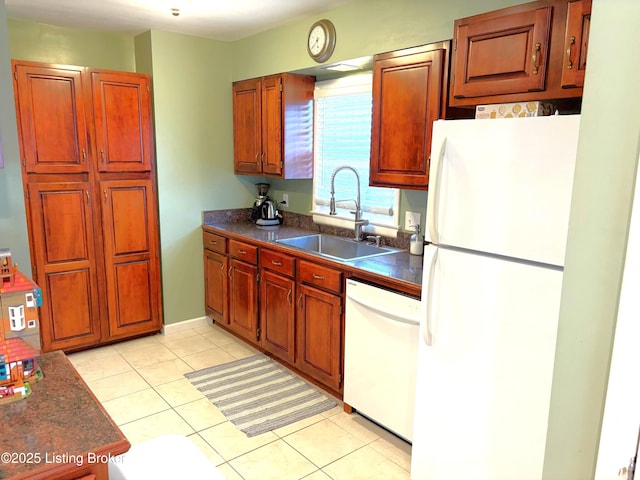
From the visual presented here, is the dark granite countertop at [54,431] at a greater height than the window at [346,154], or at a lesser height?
lesser

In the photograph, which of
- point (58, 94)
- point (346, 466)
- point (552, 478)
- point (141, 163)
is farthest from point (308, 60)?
point (552, 478)

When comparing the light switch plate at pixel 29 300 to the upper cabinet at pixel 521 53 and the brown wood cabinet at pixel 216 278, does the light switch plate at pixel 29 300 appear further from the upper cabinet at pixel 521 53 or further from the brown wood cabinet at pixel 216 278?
the brown wood cabinet at pixel 216 278

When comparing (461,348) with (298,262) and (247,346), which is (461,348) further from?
(247,346)

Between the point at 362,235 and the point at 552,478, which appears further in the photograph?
the point at 362,235

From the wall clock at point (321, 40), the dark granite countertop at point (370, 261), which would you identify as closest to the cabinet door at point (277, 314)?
the dark granite countertop at point (370, 261)

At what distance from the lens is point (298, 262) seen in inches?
119

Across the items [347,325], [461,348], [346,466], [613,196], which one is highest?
[613,196]

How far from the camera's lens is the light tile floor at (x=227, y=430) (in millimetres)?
2346

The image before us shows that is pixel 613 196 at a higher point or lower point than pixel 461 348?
higher

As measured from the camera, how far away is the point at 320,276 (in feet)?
9.31

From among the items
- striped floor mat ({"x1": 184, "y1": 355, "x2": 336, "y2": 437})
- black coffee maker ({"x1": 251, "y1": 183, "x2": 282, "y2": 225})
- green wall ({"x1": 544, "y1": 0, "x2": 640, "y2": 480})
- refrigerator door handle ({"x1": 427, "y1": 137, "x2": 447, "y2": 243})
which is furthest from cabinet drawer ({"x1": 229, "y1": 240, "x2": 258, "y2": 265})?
green wall ({"x1": 544, "y1": 0, "x2": 640, "y2": 480})

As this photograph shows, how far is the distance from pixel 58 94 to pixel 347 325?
257 cm

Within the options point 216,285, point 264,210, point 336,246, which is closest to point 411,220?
point 336,246

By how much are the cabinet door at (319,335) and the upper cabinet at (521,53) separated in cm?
136
